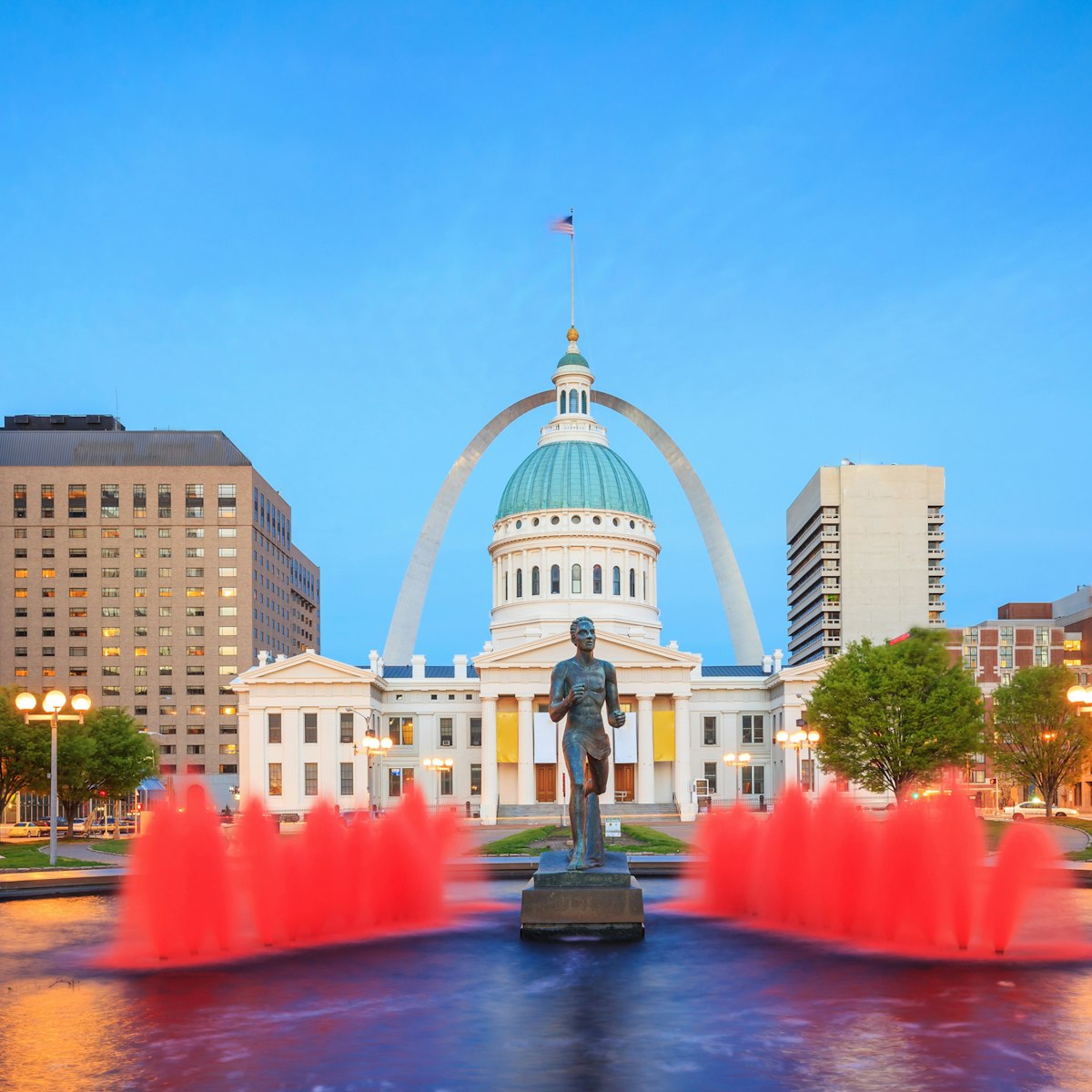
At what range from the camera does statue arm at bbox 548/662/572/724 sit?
21062 mm

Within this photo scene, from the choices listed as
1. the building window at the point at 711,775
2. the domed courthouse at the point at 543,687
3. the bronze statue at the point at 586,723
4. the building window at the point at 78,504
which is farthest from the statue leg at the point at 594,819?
the building window at the point at 78,504

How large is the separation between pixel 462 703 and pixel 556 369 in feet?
146

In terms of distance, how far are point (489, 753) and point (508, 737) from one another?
2.20m

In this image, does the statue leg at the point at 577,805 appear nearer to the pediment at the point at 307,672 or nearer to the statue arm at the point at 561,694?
the statue arm at the point at 561,694

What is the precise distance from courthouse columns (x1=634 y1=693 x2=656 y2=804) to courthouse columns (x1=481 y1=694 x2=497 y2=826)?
39.6 ft

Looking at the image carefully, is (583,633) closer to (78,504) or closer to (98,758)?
(98,758)

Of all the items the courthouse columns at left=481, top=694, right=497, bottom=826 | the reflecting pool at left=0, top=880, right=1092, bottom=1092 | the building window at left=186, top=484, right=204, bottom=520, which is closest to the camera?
the reflecting pool at left=0, top=880, right=1092, bottom=1092

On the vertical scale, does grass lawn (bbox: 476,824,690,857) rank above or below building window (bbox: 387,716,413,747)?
below

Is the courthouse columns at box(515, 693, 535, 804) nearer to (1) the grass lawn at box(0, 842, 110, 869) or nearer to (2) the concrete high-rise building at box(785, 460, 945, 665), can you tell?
(1) the grass lawn at box(0, 842, 110, 869)

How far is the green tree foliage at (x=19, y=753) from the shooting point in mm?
69688

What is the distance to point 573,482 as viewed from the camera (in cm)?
13025

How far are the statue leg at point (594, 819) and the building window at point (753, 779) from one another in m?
97.9

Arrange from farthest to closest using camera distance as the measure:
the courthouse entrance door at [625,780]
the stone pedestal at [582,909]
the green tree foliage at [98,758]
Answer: the courthouse entrance door at [625,780] < the green tree foliage at [98,758] < the stone pedestal at [582,909]

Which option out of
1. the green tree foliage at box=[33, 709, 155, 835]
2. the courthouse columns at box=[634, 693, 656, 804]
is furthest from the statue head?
the courthouse columns at box=[634, 693, 656, 804]
